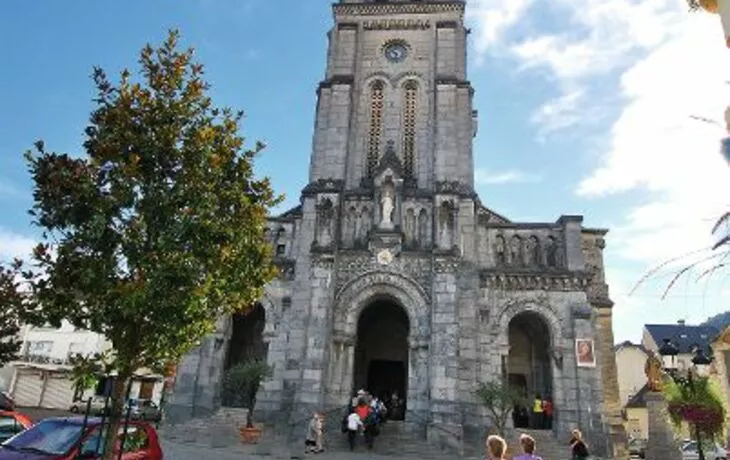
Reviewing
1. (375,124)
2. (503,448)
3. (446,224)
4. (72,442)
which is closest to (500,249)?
(446,224)

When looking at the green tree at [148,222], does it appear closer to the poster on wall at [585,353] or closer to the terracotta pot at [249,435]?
the terracotta pot at [249,435]

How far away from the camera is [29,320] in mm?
8469

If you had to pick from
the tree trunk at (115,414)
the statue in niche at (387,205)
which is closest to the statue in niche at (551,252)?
the statue in niche at (387,205)

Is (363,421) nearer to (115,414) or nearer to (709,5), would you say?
(115,414)

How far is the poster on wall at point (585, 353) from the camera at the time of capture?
24203 millimetres

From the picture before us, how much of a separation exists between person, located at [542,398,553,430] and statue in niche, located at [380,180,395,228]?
10.3m

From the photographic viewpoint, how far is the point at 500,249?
2766 cm

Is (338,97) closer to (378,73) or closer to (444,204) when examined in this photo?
(378,73)

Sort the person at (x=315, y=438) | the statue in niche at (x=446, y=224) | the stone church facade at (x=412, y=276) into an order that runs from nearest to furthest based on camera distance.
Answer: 1. the person at (x=315, y=438)
2. the stone church facade at (x=412, y=276)
3. the statue in niche at (x=446, y=224)

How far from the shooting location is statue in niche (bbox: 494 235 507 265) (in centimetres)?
2741

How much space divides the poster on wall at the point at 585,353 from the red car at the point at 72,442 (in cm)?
1891

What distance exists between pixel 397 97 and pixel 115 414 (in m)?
24.4

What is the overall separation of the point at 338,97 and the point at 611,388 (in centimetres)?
2053

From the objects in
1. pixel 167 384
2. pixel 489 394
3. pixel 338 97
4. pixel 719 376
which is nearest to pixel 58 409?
pixel 167 384
